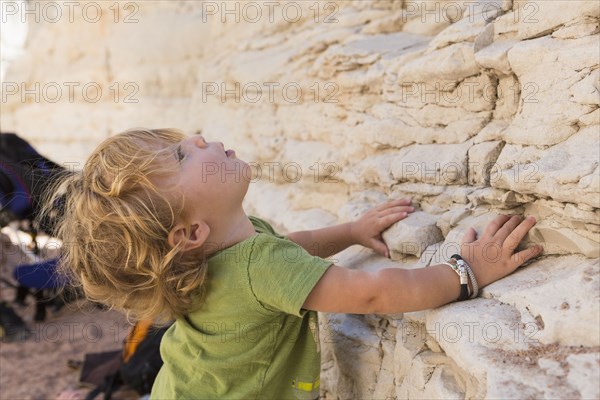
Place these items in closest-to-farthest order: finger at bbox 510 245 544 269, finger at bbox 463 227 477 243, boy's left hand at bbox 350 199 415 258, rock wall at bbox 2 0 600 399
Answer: rock wall at bbox 2 0 600 399, finger at bbox 510 245 544 269, finger at bbox 463 227 477 243, boy's left hand at bbox 350 199 415 258

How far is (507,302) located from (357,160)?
1030mm

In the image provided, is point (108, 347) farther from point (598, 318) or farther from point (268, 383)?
point (598, 318)

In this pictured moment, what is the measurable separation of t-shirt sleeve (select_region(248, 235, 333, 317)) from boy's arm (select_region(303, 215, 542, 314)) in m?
0.03

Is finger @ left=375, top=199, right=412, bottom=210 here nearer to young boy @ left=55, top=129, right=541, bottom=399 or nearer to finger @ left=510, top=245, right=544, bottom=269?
young boy @ left=55, top=129, right=541, bottom=399

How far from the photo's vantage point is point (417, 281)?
1.41 metres

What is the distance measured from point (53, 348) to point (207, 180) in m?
2.51

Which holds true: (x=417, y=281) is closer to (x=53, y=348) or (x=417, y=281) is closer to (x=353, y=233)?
(x=353, y=233)

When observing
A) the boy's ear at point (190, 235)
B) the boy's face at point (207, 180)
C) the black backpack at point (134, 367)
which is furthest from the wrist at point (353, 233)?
the black backpack at point (134, 367)

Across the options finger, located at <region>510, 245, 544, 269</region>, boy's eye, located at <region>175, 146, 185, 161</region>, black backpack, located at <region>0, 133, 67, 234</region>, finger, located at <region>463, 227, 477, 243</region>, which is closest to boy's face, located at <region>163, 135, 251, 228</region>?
boy's eye, located at <region>175, 146, 185, 161</region>

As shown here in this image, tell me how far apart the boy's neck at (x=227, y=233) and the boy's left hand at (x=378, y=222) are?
0.41 m

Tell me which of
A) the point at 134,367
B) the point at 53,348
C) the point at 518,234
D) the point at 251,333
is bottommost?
the point at 53,348

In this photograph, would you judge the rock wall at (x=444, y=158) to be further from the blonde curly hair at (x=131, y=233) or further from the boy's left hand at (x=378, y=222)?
the blonde curly hair at (x=131, y=233)

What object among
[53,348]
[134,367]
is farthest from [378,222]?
[53,348]

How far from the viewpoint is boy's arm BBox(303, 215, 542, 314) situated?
1405mm
